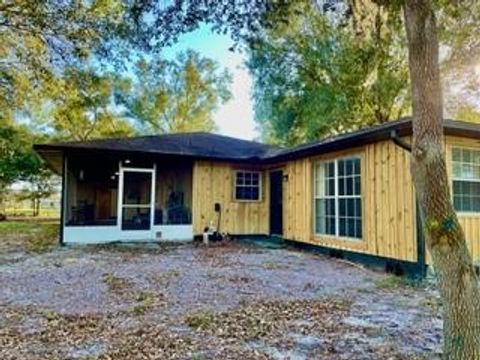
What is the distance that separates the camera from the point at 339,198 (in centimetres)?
938

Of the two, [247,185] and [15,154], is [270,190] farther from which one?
[15,154]

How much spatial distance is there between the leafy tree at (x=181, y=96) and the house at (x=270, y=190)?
15.1 metres

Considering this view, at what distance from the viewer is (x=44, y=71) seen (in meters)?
11.1

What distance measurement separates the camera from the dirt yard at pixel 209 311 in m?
3.68

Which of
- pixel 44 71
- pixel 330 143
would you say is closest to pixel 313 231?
pixel 330 143

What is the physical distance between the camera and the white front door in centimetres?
1163

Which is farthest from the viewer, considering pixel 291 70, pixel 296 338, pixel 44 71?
pixel 291 70

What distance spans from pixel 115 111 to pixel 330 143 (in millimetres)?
23037

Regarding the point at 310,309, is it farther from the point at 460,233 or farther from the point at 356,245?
the point at 356,245

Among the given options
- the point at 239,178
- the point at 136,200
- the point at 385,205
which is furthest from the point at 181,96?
the point at 385,205

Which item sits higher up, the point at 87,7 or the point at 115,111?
the point at 115,111

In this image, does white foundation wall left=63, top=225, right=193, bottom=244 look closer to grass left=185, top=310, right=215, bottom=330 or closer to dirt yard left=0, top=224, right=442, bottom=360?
dirt yard left=0, top=224, right=442, bottom=360

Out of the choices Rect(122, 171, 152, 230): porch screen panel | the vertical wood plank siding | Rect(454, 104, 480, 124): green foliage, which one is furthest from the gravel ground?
Rect(454, 104, 480, 124): green foliage

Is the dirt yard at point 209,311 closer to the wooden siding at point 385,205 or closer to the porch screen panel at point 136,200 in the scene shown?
the wooden siding at point 385,205
